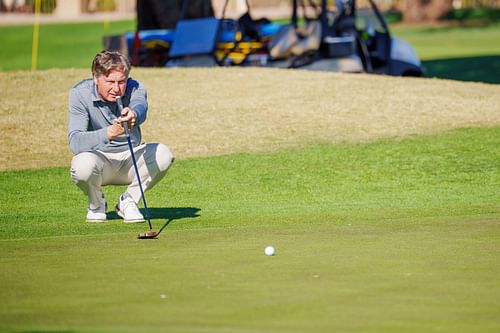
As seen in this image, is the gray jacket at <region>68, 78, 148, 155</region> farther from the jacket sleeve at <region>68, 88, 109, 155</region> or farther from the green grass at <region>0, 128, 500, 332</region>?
the green grass at <region>0, 128, 500, 332</region>

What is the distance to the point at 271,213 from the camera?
10.2m

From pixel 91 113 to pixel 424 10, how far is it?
164 ft

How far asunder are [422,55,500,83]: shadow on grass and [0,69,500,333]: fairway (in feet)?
32.8

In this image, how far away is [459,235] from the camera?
8.36 m

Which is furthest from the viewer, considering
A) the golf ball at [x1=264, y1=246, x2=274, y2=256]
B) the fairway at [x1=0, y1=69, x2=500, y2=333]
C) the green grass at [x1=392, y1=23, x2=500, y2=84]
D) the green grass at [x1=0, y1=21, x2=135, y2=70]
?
the green grass at [x1=0, y1=21, x2=135, y2=70]

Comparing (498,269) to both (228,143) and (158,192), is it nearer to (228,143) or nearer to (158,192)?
(158,192)

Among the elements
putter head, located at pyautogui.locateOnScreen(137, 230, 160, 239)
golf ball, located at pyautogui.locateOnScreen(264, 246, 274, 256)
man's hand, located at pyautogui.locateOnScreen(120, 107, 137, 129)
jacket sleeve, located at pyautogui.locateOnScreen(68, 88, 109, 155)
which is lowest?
putter head, located at pyautogui.locateOnScreen(137, 230, 160, 239)

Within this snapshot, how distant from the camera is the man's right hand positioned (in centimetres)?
868

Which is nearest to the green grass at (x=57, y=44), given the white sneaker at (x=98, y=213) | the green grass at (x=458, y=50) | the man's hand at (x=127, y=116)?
the green grass at (x=458, y=50)

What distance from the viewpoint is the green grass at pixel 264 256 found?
18.5 feet

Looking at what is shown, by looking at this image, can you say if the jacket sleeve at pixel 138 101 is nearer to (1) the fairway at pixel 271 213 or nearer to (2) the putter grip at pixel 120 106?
(2) the putter grip at pixel 120 106

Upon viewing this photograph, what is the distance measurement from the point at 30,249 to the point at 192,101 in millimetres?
9953

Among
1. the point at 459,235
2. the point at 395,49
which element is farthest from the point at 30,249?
the point at 395,49

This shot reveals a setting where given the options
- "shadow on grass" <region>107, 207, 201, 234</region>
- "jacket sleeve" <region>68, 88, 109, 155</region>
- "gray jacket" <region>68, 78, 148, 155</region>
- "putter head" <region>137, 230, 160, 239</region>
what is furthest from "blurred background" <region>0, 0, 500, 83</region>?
"putter head" <region>137, 230, 160, 239</region>
